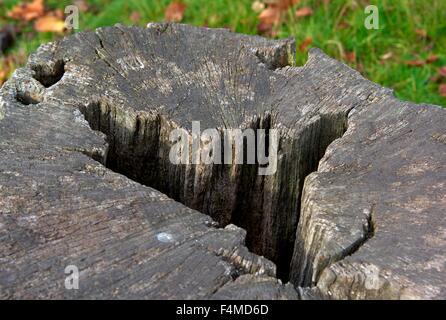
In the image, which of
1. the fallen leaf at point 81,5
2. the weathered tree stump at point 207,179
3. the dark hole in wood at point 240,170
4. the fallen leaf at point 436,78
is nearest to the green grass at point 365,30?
the fallen leaf at point 436,78

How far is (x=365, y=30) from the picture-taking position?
4391 millimetres

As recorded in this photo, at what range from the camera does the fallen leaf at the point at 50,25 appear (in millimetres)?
4766

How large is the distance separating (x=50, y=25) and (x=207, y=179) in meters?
3.17

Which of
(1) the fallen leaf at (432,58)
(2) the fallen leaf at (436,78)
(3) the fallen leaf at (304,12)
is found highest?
(3) the fallen leaf at (304,12)

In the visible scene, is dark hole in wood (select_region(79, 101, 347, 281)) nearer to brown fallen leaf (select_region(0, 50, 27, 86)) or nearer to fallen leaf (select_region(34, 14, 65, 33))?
brown fallen leaf (select_region(0, 50, 27, 86))

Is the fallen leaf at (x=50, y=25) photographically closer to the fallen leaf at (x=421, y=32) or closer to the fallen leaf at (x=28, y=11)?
the fallen leaf at (x=28, y=11)

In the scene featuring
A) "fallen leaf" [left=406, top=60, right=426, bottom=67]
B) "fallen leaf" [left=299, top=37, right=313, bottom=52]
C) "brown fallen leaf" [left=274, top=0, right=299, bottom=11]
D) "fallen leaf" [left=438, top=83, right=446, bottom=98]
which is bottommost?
"fallen leaf" [left=438, top=83, right=446, bottom=98]

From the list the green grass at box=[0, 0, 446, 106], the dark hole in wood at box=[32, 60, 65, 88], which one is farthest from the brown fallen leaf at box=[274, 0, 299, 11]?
the dark hole in wood at box=[32, 60, 65, 88]

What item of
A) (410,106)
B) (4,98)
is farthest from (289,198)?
(4,98)

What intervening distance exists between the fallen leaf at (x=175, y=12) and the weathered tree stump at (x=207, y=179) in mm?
2004

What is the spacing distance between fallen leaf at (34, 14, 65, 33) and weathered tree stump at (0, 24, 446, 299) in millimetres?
2291

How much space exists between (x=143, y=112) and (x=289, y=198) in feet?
1.90

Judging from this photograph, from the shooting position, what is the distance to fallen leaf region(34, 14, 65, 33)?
4.77 meters

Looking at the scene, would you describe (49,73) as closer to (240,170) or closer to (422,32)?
(240,170)
